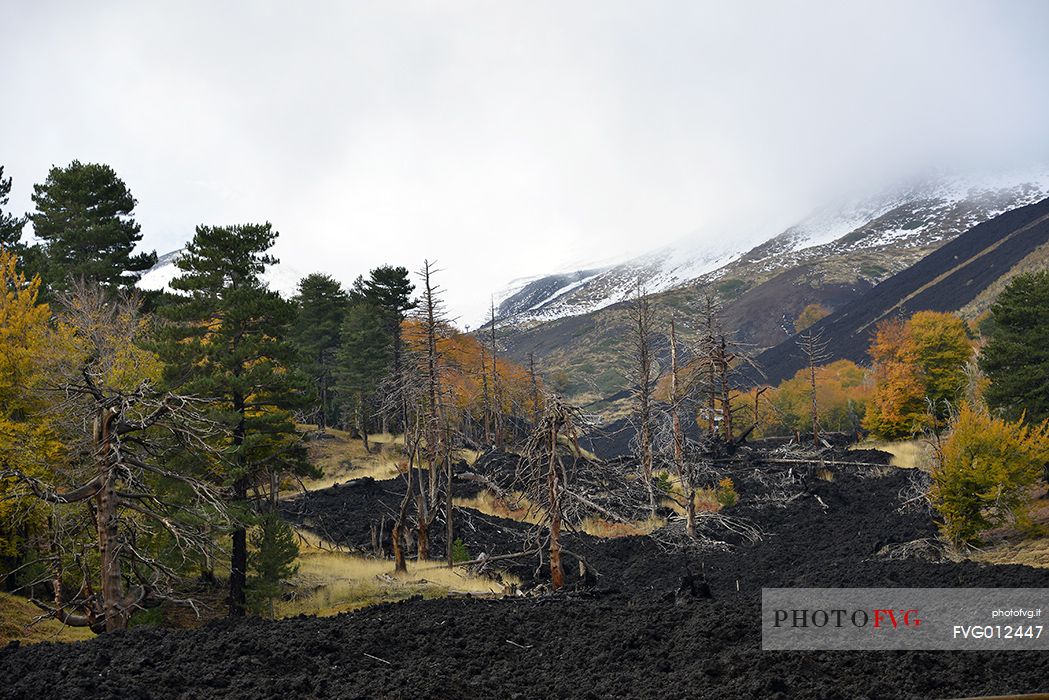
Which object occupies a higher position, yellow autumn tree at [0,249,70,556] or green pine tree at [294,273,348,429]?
green pine tree at [294,273,348,429]

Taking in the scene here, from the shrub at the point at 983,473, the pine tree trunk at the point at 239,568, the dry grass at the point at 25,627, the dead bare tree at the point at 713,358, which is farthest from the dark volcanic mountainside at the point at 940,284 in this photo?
the dry grass at the point at 25,627

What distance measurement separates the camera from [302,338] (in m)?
51.0

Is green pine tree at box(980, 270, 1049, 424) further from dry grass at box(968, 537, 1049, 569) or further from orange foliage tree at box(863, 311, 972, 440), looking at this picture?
orange foliage tree at box(863, 311, 972, 440)

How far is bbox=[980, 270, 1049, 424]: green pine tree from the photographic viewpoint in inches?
1059

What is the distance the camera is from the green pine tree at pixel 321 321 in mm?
50938

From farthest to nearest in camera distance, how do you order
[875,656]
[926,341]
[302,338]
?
[302,338], [926,341], [875,656]

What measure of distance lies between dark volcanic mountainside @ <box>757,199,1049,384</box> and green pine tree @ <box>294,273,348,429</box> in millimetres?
75395

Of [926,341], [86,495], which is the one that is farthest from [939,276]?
[86,495]

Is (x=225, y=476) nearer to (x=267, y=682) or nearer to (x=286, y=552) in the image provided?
(x=286, y=552)

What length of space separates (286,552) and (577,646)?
10335 millimetres

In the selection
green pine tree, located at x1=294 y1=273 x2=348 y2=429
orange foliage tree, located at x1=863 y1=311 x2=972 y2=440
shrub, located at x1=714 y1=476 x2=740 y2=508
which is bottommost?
shrub, located at x1=714 y1=476 x2=740 y2=508

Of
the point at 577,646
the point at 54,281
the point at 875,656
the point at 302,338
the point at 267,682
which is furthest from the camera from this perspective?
the point at 302,338

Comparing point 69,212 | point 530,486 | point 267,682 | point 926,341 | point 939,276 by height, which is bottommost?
point 267,682

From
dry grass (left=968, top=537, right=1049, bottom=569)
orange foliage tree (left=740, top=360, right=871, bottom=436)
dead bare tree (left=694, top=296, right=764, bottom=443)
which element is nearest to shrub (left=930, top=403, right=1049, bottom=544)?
dry grass (left=968, top=537, right=1049, bottom=569)
